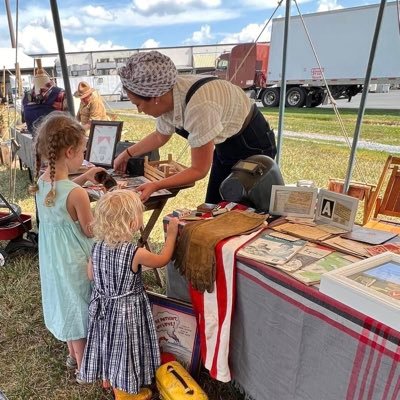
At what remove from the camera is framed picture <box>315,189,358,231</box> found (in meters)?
1.29

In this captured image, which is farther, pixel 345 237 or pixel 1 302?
pixel 1 302

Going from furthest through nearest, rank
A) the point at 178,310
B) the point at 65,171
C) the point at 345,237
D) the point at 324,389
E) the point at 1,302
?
the point at 1,302 → the point at 178,310 → the point at 65,171 → the point at 345,237 → the point at 324,389

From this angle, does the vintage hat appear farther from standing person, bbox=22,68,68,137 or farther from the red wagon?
the red wagon

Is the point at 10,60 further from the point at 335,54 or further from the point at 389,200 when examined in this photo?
the point at 335,54

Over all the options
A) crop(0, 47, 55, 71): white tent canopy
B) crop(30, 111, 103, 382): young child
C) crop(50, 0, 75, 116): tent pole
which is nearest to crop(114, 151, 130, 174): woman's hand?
crop(30, 111, 103, 382): young child

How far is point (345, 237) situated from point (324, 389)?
18.9 inches

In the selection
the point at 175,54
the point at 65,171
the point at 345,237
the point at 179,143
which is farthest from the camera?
the point at 175,54

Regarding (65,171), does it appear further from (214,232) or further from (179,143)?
(179,143)

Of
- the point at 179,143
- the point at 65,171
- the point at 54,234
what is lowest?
the point at 179,143

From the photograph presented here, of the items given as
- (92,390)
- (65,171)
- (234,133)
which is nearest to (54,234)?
(65,171)

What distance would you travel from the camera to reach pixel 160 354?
5.23ft

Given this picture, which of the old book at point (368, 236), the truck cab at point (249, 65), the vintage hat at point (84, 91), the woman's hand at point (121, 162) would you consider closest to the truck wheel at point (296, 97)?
the truck cab at point (249, 65)

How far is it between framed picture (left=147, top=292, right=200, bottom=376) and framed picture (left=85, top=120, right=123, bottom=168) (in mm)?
917

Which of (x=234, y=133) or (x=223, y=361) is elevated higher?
(x=234, y=133)
